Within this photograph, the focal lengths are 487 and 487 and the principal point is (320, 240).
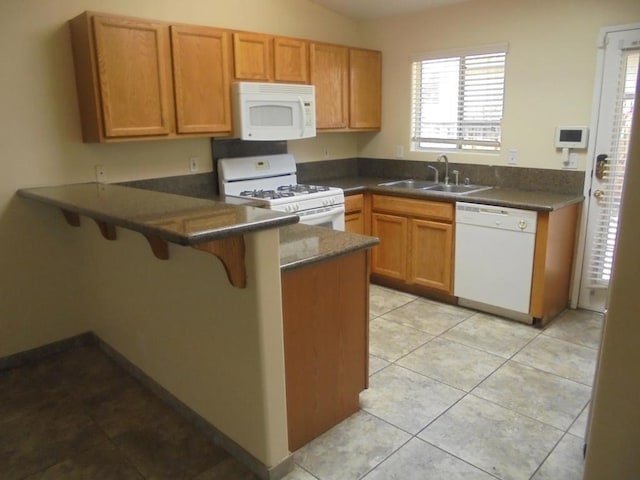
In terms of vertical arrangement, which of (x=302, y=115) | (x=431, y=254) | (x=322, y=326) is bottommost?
(x=431, y=254)

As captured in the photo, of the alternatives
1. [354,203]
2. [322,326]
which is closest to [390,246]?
[354,203]

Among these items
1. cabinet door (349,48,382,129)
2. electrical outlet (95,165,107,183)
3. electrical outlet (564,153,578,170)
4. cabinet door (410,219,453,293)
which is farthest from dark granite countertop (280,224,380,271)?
cabinet door (349,48,382,129)

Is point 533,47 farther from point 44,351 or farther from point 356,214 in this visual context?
point 44,351

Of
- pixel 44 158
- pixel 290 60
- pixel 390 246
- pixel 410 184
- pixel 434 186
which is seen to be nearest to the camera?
pixel 44 158

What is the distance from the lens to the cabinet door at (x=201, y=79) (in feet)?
10.3

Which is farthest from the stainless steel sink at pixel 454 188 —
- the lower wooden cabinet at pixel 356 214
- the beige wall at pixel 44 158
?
the beige wall at pixel 44 158

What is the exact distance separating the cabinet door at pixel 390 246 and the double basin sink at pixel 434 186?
0.31 m

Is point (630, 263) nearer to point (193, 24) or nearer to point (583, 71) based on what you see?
point (583, 71)

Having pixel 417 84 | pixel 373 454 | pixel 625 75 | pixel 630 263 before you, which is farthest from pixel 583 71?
pixel 373 454

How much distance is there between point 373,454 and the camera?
84.1 inches

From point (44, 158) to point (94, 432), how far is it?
1.63 metres

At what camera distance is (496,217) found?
3.42 m

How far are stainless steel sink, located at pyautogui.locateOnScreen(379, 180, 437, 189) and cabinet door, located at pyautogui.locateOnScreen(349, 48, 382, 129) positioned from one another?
2.00ft

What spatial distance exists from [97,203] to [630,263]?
2103mm
